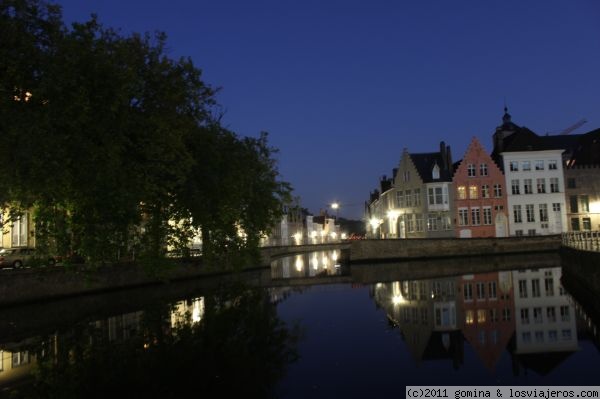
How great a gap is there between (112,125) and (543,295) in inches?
816

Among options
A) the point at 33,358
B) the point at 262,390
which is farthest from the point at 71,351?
the point at 262,390

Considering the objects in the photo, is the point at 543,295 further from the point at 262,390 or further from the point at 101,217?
the point at 101,217

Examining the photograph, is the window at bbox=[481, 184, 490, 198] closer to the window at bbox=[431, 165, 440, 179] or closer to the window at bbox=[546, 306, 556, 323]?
the window at bbox=[431, 165, 440, 179]

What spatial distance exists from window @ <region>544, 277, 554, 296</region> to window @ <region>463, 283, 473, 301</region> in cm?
350

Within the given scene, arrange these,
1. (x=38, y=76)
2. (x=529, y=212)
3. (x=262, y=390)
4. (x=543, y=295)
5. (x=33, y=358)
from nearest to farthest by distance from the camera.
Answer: (x=262, y=390) < (x=33, y=358) < (x=38, y=76) < (x=543, y=295) < (x=529, y=212)

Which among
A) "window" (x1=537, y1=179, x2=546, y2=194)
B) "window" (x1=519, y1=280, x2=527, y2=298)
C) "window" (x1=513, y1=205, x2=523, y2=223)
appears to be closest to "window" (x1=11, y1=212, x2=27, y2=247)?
"window" (x1=519, y1=280, x2=527, y2=298)

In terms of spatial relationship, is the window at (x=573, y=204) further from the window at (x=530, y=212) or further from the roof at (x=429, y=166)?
the roof at (x=429, y=166)

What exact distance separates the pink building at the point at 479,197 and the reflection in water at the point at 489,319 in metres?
28.7

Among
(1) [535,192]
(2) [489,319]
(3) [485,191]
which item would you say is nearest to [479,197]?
(3) [485,191]

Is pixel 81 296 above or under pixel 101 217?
under

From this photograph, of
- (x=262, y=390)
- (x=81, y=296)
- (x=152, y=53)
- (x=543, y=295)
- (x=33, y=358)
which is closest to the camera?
(x=262, y=390)

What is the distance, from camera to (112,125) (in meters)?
21.4

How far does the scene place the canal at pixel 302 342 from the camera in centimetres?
1142

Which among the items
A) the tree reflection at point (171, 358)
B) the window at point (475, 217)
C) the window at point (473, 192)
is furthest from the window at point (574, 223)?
the tree reflection at point (171, 358)
